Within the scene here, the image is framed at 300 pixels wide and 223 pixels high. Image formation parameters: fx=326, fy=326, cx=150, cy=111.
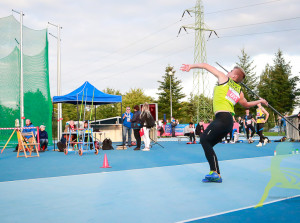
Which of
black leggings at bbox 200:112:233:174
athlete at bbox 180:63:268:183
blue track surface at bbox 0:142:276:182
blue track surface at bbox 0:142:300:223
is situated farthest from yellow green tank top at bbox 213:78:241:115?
blue track surface at bbox 0:142:276:182

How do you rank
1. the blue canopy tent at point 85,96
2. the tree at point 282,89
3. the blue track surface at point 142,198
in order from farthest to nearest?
the tree at point 282,89, the blue canopy tent at point 85,96, the blue track surface at point 142,198

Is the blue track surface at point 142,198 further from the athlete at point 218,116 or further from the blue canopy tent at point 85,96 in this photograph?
the blue canopy tent at point 85,96

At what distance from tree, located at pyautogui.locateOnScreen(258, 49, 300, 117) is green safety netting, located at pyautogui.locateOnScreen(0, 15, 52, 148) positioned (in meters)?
38.3

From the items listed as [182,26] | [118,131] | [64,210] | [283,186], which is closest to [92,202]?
Answer: [64,210]

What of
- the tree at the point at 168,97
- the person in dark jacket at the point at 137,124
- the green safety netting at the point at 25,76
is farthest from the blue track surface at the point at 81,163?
the tree at the point at 168,97

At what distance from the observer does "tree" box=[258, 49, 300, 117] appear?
48.3 meters

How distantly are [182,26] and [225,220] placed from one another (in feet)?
124

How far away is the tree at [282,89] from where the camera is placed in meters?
48.3

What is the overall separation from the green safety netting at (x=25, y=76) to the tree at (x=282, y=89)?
3834 centimetres

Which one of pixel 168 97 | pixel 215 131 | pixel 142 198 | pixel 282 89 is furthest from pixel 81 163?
pixel 168 97

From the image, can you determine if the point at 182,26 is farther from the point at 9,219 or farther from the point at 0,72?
the point at 9,219

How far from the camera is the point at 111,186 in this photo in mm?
5188

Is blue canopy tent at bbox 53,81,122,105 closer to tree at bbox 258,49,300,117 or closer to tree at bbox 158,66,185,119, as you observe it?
tree at bbox 258,49,300,117

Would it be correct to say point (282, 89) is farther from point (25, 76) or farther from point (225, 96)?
point (225, 96)
